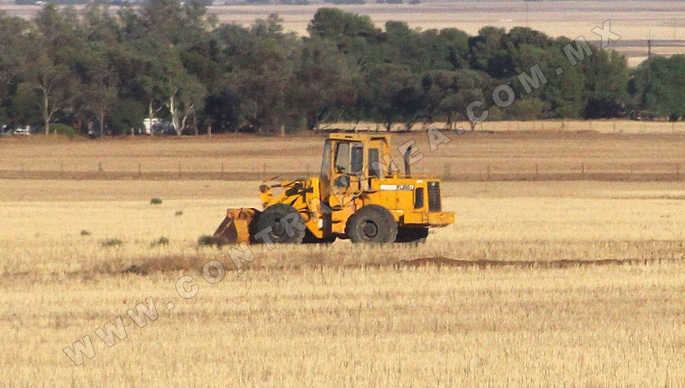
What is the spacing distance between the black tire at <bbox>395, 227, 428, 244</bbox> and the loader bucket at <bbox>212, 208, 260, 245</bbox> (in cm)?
276

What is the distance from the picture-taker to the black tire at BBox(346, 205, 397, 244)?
21.3m

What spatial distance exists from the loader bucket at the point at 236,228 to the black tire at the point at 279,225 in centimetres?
31

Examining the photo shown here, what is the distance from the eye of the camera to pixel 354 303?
49.8 feet

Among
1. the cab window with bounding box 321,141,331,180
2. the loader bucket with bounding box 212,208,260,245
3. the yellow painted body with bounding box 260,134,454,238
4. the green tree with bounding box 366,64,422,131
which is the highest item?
the green tree with bounding box 366,64,422,131

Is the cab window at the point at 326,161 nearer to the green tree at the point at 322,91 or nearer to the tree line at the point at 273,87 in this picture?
the tree line at the point at 273,87

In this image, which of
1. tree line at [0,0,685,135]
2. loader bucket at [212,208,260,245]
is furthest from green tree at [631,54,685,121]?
loader bucket at [212,208,260,245]

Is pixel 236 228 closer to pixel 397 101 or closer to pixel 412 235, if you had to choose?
pixel 412 235

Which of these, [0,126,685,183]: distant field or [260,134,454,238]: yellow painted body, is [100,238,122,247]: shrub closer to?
[260,134,454,238]: yellow painted body

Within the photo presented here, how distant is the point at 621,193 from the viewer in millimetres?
42344

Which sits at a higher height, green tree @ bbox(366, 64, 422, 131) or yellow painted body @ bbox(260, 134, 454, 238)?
green tree @ bbox(366, 64, 422, 131)

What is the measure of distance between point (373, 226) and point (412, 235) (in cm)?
176

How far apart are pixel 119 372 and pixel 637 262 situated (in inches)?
414

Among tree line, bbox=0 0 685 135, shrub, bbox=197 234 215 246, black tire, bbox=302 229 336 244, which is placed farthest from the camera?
tree line, bbox=0 0 685 135

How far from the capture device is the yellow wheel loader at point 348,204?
2133 cm
